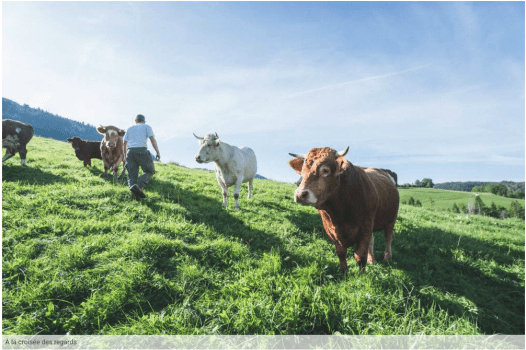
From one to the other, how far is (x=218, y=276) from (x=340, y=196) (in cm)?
236

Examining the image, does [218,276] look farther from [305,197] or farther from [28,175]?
[28,175]

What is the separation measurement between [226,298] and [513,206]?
4671 inches

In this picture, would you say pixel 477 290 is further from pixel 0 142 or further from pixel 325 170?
A: pixel 0 142

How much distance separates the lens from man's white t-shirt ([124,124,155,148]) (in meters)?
7.52

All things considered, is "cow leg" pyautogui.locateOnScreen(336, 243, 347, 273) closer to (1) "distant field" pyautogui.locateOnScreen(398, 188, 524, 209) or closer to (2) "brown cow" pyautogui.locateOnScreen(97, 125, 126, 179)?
(2) "brown cow" pyautogui.locateOnScreen(97, 125, 126, 179)

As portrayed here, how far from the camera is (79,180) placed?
838 centimetres

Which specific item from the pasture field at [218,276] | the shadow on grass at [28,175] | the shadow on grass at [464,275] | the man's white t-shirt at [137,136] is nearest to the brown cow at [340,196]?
the pasture field at [218,276]

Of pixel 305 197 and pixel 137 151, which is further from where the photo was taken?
pixel 137 151

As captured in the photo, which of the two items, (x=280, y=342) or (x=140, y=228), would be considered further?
(x=140, y=228)

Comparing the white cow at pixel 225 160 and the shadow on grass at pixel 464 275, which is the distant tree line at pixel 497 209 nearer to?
the shadow on grass at pixel 464 275

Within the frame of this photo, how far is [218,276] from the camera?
3.77 metres

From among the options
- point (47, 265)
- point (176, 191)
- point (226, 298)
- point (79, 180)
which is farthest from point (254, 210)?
point (79, 180)

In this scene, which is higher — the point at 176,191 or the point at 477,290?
the point at 176,191

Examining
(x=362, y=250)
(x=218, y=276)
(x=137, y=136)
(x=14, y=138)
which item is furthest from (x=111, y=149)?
(x=362, y=250)
